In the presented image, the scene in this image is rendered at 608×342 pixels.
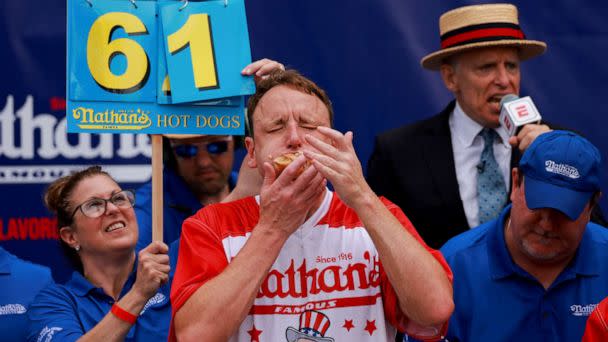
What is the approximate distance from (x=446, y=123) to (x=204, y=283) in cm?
197

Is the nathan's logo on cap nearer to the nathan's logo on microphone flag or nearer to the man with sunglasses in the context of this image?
the nathan's logo on microphone flag

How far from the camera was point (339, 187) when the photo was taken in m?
2.40

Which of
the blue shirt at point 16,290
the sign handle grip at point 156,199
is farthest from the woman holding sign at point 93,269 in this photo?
the sign handle grip at point 156,199

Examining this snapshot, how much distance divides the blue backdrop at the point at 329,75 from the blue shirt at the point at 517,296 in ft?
3.23

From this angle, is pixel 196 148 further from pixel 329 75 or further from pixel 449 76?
pixel 449 76

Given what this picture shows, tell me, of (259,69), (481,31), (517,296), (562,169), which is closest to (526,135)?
(562,169)

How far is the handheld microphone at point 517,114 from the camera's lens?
3.57 m

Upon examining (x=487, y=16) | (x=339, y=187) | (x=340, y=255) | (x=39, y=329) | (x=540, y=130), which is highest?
(x=487, y=16)

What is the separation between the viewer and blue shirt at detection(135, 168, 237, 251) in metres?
4.10

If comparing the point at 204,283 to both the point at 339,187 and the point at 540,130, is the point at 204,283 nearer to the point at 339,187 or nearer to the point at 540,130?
the point at 339,187

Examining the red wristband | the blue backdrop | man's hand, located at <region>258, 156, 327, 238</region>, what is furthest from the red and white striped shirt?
the blue backdrop

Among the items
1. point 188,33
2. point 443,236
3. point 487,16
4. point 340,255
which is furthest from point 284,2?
point 340,255

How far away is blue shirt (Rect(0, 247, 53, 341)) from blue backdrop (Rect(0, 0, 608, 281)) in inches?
20.0

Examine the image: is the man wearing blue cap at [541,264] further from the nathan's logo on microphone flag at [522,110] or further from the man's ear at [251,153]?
the man's ear at [251,153]
